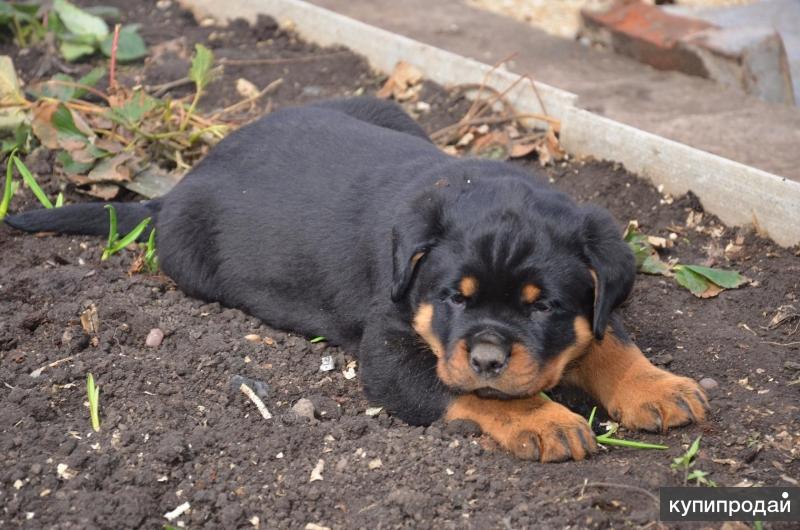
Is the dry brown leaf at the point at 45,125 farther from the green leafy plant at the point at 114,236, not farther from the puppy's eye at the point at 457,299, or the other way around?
the puppy's eye at the point at 457,299

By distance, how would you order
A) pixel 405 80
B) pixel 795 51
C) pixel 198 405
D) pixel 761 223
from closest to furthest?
pixel 198 405, pixel 761 223, pixel 405 80, pixel 795 51

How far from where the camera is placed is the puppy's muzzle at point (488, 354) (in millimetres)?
3580

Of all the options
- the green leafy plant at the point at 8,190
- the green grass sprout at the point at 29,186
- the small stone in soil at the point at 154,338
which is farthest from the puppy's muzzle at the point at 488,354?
the green leafy plant at the point at 8,190

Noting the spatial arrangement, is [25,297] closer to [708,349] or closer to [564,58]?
[708,349]

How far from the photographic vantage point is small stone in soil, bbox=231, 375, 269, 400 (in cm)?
421

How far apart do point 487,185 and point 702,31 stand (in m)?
4.35

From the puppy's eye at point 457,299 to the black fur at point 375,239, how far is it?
2cm

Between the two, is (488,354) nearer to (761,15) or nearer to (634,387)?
(634,387)

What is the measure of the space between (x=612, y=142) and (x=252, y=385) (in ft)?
9.48

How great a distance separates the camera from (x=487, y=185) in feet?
13.2

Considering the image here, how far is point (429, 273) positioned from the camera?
3.88 m

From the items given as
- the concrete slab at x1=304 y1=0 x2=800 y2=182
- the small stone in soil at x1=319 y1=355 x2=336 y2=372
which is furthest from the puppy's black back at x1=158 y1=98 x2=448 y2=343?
the concrete slab at x1=304 y1=0 x2=800 y2=182

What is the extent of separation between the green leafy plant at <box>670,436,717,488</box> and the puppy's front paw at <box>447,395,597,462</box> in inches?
12.2

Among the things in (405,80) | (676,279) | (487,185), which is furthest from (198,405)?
(405,80)
